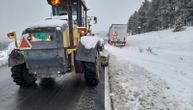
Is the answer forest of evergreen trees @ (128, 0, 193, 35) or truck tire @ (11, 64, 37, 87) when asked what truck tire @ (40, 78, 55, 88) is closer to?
truck tire @ (11, 64, 37, 87)

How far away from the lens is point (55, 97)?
6848 millimetres

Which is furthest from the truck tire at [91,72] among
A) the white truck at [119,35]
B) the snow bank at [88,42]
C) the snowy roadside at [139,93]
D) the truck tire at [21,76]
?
the white truck at [119,35]

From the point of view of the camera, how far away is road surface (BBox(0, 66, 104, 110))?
238 inches

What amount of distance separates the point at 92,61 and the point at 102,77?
85.6 inches

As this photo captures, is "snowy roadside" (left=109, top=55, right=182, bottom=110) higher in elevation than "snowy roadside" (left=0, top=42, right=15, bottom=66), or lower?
lower

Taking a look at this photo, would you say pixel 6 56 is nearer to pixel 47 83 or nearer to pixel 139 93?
pixel 47 83

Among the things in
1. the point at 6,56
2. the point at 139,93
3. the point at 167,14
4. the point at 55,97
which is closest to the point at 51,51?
the point at 55,97

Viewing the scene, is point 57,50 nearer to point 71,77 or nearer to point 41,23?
point 41,23

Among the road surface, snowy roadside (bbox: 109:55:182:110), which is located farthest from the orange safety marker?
snowy roadside (bbox: 109:55:182:110)

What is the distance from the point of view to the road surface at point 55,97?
6043 millimetres

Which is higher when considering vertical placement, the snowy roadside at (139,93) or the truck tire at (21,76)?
the truck tire at (21,76)

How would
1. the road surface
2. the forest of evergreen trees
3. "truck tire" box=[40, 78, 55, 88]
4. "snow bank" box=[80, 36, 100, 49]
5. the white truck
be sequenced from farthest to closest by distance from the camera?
the forest of evergreen trees < the white truck < "truck tire" box=[40, 78, 55, 88] < "snow bank" box=[80, 36, 100, 49] < the road surface

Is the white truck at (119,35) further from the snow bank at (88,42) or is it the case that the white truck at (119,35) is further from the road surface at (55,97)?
A: the snow bank at (88,42)

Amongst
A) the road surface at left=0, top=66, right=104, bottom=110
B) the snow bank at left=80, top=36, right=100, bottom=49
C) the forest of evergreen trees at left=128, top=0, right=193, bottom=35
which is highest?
the forest of evergreen trees at left=128, top=0, right=193, bottom=35
